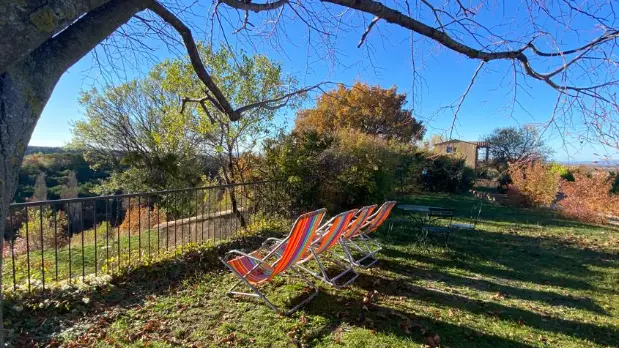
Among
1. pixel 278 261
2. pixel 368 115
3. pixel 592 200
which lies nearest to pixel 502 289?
pixel 278 261

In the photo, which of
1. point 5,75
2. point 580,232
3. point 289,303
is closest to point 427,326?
point 289,303

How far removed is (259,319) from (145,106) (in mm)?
17799

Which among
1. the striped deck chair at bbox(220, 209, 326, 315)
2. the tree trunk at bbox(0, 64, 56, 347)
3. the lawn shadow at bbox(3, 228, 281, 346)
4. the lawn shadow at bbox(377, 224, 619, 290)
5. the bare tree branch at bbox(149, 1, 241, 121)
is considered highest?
the bare tree branch at bbox(149, 1, 241, 121)

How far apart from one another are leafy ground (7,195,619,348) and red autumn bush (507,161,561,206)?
8913mm

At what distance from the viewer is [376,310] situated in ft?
12.1

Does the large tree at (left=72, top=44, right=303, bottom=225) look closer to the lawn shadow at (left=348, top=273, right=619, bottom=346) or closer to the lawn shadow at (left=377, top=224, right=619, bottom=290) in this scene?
the lawn shadow at (left=348, top=273, right=619, bottom=346)

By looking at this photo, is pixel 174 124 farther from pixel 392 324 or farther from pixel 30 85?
pixel 30 85

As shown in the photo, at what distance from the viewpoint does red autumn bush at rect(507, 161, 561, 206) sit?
13641 mm

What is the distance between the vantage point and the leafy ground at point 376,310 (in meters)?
3.12

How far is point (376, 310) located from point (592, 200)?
39.4 feet

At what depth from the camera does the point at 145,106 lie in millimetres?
18375

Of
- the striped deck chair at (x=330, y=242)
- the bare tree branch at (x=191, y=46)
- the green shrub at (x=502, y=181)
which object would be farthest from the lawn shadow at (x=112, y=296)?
the green shrub at (x=502, y=181)

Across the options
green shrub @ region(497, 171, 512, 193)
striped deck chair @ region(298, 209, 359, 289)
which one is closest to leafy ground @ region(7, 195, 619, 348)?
striped deck chair @ region(298, 209, 359, 289)

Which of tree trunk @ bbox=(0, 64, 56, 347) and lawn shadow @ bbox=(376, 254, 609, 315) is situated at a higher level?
A: tree trunk @ bbox=(0, 64, 56, 347)
